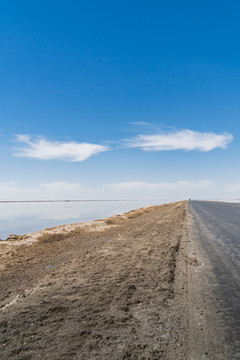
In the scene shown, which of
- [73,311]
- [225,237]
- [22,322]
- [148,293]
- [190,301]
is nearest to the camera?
[22,322]

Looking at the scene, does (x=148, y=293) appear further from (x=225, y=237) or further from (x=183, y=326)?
(x=225, y=237)

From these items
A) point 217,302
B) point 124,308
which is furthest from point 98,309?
point 217,302

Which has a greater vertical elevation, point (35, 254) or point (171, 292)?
point (171, 292)

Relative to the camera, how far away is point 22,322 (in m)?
3.49

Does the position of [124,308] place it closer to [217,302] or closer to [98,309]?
[98,309]

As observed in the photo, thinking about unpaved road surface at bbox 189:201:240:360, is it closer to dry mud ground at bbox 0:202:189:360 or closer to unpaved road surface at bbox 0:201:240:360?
unpaved road surface at bbox 0:201:240:360

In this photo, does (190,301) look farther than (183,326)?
Yes

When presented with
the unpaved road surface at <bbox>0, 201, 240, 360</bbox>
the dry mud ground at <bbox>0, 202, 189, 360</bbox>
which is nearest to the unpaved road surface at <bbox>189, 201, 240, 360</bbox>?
the unpaved road surface at <bbox>0, 201, 240, 360</bbox>

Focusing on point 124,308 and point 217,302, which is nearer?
point 124,308

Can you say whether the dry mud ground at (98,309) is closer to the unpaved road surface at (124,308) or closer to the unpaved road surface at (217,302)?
the unpaved road surface at (124,308)

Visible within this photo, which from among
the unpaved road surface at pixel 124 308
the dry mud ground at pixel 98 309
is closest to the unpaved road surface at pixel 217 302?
the unpaved road surface at pixel 124 308

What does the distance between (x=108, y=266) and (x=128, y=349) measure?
3659 millimetres

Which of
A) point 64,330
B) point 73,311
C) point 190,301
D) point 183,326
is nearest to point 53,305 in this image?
point 73,311

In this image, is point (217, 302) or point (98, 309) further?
point (217, 302)
